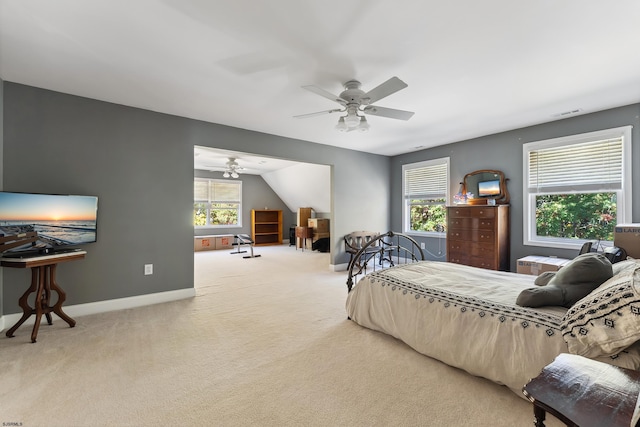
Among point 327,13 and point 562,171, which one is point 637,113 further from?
point 327,13

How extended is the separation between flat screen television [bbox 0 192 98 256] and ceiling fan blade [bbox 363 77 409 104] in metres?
3.34

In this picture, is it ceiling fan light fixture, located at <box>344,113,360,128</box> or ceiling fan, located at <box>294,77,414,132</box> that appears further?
ceiling fan light fixture, located at <box>344,113,360,128</box>

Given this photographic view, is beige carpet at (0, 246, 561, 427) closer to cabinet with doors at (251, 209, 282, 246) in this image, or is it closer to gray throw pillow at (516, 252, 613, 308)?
gray throw pillow at (516, 252, 613, 308)

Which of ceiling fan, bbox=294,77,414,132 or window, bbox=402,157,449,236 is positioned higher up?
ceiling fan, bbox=294,77,414,132

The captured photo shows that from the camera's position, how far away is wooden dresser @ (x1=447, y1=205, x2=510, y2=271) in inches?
170

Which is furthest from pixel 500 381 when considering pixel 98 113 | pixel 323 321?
pixel 98 113

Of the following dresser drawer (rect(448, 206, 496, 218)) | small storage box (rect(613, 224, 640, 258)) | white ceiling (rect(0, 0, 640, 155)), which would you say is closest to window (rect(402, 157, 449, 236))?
dresser drawer (rect(448, 206, 496, 218))

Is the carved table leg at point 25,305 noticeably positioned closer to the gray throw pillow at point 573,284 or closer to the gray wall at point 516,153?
the gray throw pillow at point 573,284

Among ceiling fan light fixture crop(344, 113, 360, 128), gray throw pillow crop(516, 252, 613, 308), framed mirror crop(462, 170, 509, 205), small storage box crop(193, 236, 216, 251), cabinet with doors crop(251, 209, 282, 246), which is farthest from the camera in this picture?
cabinet with doors crop(251, 209, 282, 246)

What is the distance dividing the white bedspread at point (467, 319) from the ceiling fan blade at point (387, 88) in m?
1.81

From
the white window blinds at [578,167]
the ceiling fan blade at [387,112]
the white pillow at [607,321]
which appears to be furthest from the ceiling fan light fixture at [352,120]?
the white window blinds at [578,167]

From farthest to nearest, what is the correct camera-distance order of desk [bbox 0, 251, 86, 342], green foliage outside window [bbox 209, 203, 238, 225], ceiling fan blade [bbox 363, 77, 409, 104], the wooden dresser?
green foliage outside window [bbox 209, 203, 238, 225] < the wooden dresser < desk [bbox 0, 251, 86, 342] < ceiling fan blade [bbox 363, 77, 409, 104]

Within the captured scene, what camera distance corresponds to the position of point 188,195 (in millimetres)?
3969

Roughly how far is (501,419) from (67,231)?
13.8 feet
